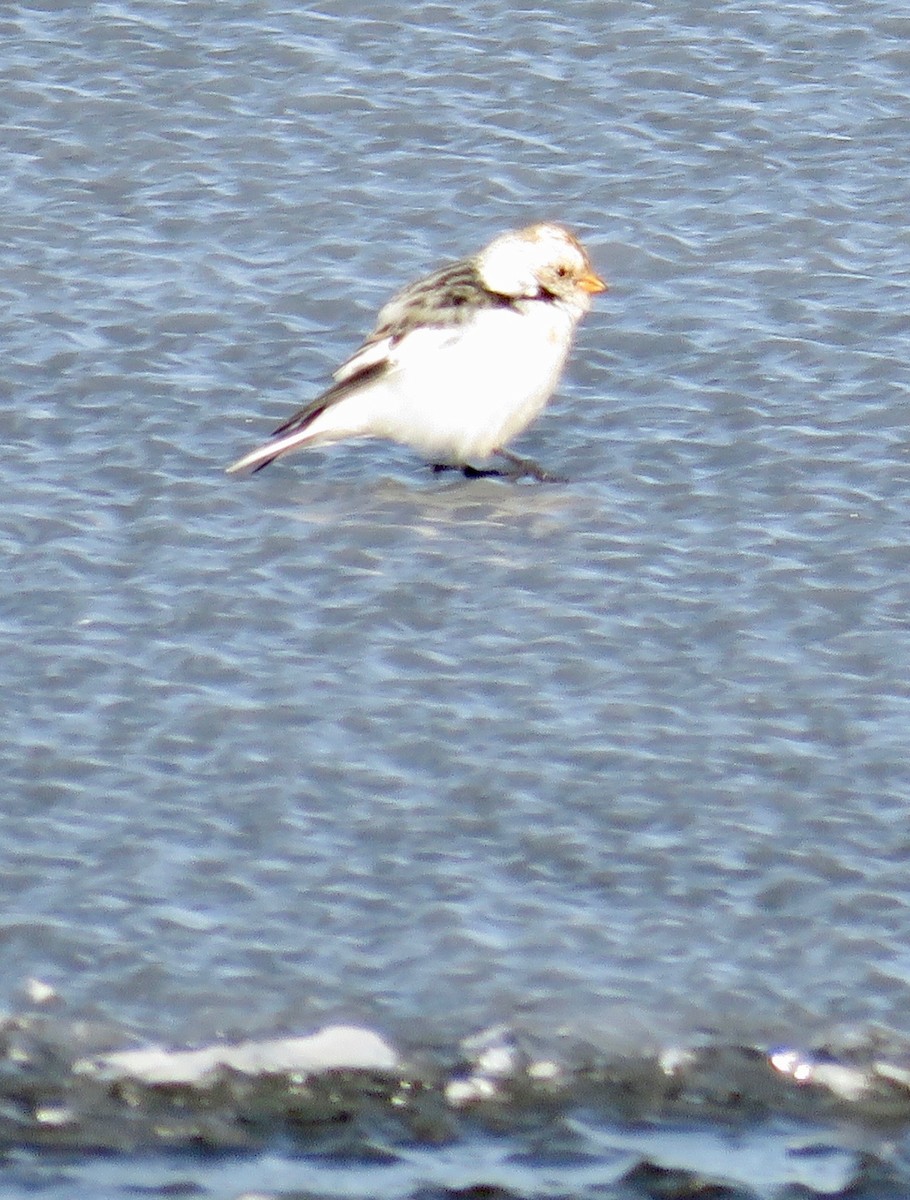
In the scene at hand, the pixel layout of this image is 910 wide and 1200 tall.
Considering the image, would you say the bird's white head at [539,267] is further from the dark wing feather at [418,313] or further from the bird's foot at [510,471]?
the bird's foot at [510,471]

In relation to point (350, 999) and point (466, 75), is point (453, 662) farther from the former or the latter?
point (466, 75)

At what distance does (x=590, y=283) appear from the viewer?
7.91 metres

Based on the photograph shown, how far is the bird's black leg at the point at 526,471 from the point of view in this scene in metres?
7.49

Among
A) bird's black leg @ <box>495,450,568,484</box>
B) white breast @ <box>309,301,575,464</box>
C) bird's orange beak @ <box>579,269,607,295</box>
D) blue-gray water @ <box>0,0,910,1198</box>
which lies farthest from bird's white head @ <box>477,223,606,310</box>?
bird's black leg @ <box>495,450,568,484</box>

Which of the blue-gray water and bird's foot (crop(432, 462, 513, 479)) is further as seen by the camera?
bird's foot (crop(432, 462, 513, 479))

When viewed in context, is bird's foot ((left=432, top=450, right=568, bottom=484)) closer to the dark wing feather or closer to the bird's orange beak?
the dark wing feather

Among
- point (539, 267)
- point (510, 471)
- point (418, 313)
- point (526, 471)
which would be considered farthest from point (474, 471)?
point (539, 267)

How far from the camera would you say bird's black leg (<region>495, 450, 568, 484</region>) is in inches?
295

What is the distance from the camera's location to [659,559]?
6832 millimetres

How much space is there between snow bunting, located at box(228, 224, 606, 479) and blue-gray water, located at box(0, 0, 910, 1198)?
163 millimetres

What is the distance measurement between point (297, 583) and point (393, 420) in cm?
104

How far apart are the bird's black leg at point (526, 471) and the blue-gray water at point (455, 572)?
5cm

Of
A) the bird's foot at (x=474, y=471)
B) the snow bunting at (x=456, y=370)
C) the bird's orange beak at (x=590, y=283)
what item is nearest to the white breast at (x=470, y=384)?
the snow bunting at (x=456, y=370)

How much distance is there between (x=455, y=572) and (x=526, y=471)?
80cm
